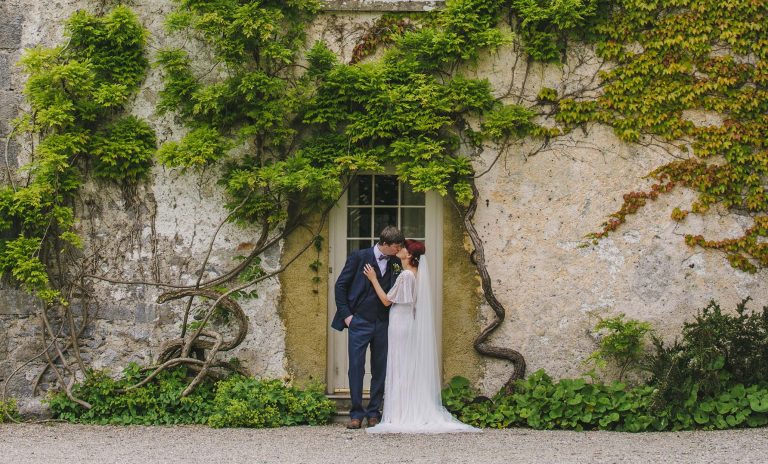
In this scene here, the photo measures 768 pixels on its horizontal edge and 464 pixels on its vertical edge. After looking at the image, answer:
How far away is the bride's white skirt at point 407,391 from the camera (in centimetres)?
741

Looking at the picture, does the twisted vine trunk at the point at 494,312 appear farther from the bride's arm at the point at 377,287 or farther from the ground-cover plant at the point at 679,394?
the bride's arm at the point at 377,287

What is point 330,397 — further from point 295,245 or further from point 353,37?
point 353,37

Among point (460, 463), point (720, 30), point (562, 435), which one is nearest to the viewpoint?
point (460, 463)

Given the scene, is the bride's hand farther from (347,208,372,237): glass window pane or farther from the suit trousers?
(347,208,372,237): glass window pane

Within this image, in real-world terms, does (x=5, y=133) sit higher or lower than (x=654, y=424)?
higher

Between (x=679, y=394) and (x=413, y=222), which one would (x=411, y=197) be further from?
(x=679, y=394)

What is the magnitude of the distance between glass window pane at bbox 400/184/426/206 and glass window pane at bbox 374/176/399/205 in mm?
80

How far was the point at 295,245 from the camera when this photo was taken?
27.1 feet

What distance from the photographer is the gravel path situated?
643 centimetres

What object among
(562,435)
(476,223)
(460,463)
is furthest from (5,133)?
(562,435)

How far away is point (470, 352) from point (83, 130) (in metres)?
4.24

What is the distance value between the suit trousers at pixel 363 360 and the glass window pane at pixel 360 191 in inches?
52.9

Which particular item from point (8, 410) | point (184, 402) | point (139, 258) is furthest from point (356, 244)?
point (8, 410)

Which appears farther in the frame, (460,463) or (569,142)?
(569,142)
